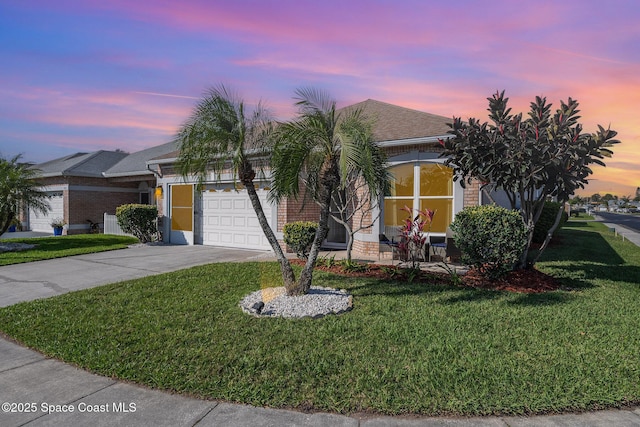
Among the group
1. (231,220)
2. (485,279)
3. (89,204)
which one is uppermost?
(89,204)

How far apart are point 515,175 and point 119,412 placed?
735cm

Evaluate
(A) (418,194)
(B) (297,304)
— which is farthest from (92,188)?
(B) (297,304)

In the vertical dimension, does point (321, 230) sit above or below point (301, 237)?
above

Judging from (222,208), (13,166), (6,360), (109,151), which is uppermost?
(109,151)

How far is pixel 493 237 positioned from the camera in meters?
7.41

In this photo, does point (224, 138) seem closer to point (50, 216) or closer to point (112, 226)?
point (112, 226)

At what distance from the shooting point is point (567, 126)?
7.36 metres

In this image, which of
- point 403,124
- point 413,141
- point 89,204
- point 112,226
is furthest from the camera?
point 89,204

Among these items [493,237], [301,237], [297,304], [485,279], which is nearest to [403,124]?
[301,237]

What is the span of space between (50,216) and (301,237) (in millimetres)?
19276

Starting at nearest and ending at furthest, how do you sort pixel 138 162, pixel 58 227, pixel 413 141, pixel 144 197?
pixel 413 141, pixel 58 227, pixel 138 162, pixel 144 197

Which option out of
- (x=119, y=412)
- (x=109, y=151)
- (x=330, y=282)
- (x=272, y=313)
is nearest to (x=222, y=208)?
Result: (x=330, y=282)

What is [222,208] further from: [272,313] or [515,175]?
[515,175]

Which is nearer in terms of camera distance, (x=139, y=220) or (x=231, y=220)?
(x=231, y=220)
